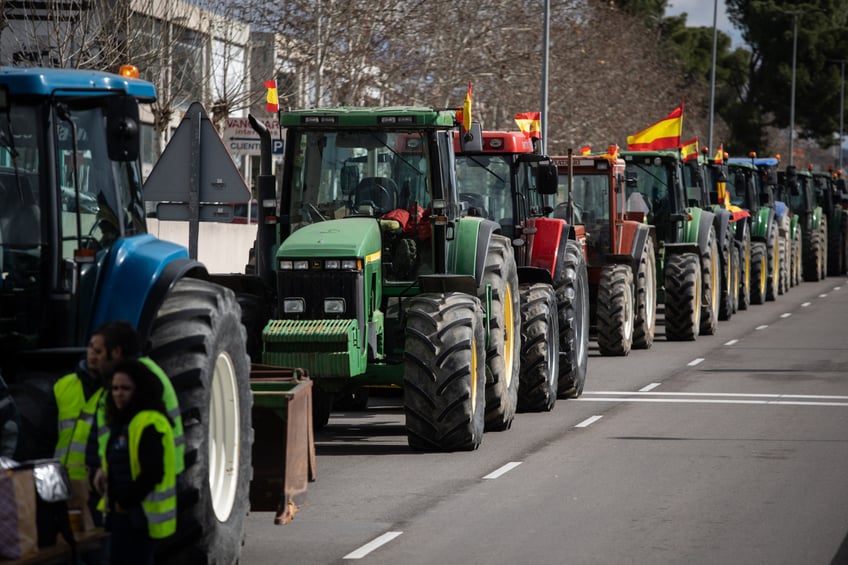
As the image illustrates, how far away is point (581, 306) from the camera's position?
18750 millimetres

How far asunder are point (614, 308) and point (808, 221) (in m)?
22.1

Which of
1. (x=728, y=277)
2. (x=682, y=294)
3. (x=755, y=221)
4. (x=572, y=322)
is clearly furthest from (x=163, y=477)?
(x=755, y=221)

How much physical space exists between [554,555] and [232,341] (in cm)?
228

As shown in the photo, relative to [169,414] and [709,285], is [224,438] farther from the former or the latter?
[709,285]

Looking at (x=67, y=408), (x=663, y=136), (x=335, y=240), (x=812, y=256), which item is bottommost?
(x=812, y=256)

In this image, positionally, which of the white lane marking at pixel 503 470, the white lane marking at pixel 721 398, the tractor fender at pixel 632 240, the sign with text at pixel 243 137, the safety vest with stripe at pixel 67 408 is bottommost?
the white lane marking at pixel 721 398

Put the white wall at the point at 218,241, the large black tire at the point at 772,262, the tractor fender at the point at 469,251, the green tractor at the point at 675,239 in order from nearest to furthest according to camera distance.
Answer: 1. the tractor fender at the point at 469,251
2. the green tractor at the point at 675,239
3. the white wall at the point at 218,241
4. the large black tire at the point at 772,262

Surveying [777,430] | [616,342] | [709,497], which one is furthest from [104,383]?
[616,342]

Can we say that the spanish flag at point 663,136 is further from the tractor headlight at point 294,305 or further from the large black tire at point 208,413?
the large black tire at point 208,413

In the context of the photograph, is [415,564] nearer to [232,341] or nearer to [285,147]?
[232,341]

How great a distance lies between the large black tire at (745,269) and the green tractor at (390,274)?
17.5 metres

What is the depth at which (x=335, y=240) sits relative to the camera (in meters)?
13.1

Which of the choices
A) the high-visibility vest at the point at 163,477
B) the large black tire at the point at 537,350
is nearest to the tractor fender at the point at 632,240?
the large black tire at the point at 537,350

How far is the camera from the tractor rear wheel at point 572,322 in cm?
1766
